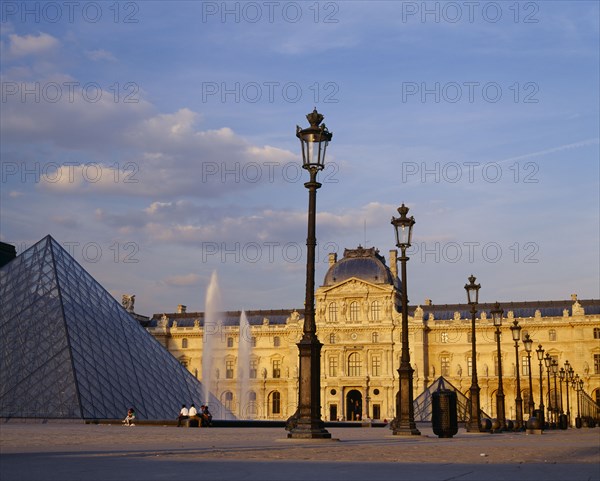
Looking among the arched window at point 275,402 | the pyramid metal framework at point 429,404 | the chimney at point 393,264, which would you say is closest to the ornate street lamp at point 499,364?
the pyramid metal framework at point 429,404

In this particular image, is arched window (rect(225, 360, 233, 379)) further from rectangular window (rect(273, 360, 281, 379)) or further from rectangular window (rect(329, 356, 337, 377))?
rectangular window (rect(329, 356, 337, 377))

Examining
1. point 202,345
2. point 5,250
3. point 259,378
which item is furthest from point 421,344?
point 5,250

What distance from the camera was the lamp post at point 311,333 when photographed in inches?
566

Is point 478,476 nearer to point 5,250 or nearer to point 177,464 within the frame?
point 177,464

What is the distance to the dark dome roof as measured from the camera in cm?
8406

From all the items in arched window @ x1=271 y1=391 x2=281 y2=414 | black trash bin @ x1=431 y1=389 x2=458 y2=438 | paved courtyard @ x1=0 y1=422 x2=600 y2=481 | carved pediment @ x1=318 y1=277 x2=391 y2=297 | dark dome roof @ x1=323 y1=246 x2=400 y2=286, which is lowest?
paved courtyard @ x1=0 y1=422 x2=600 y2=481

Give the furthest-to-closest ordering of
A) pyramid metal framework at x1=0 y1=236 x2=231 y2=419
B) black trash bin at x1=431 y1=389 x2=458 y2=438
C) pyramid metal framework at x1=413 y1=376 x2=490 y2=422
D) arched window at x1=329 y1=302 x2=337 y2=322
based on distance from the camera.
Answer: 1. arched window at x1=329 y1=302 x2=337 y2=322
2. pyramid metal framework at x1=413 y1=376 x2=490 y2=422
3. pyramid metal framework at x1=0 y1=236 x2=231 y2=419
4. black trash bin at x1=431 y1=389 x2=458 y2=438

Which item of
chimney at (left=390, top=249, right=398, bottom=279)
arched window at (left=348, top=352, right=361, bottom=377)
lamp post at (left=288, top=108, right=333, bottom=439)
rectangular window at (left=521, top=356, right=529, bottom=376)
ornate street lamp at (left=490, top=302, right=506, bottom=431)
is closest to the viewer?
lamp post at (left=288, top=108, right=333, bottom=439)

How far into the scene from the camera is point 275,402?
8644cm

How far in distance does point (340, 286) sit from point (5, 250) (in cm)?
4101

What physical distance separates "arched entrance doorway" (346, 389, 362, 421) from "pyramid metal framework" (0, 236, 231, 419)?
4532cm

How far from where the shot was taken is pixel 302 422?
14320mm

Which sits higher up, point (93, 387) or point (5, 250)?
point (5, 250)

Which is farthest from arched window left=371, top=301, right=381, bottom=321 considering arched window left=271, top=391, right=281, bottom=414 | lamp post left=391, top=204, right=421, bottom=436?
lamp post left=391, top=204, right=421, bottom=436
